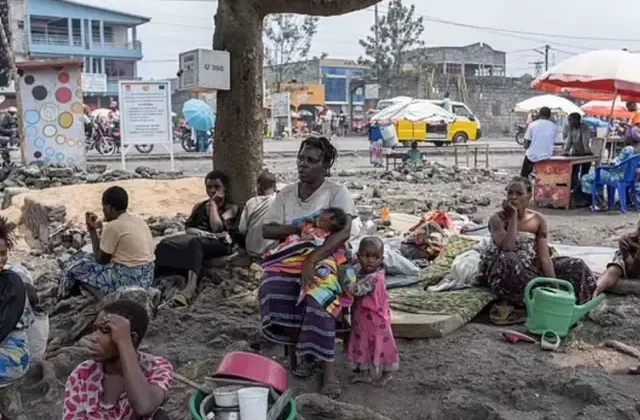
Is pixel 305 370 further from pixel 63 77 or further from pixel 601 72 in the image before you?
pixel 63 77

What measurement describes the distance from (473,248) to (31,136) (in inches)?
409

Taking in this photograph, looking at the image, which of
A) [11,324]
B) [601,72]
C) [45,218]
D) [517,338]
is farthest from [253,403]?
[601,72]

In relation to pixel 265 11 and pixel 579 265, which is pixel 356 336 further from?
pixel 265 11

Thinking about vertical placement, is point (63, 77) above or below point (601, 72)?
above

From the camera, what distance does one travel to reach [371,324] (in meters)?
4.11

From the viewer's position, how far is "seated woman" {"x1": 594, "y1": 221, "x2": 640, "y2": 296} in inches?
224

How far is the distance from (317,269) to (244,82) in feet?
9.46

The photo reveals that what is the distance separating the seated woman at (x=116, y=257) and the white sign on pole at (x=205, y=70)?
120 cm

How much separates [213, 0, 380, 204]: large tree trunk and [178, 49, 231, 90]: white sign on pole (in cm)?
14

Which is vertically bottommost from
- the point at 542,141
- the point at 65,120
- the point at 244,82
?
the point at 542,141

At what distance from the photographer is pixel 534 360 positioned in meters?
4.46

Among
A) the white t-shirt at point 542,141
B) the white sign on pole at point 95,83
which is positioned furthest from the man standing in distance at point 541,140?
the white sign on pole at point 95,83

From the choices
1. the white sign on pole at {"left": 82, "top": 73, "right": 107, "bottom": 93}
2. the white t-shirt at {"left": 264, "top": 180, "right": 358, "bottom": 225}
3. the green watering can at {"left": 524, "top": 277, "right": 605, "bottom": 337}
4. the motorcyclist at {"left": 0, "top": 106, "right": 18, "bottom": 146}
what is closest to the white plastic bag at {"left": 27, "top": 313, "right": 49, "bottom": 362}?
the white t-shirt at {"left": 264, "top": 180, "right": 358, "bottom": 225}

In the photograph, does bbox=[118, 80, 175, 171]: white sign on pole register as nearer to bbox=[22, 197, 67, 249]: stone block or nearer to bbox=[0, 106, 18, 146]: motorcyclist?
bbox=[22, 197, 67, 249]: stone block
